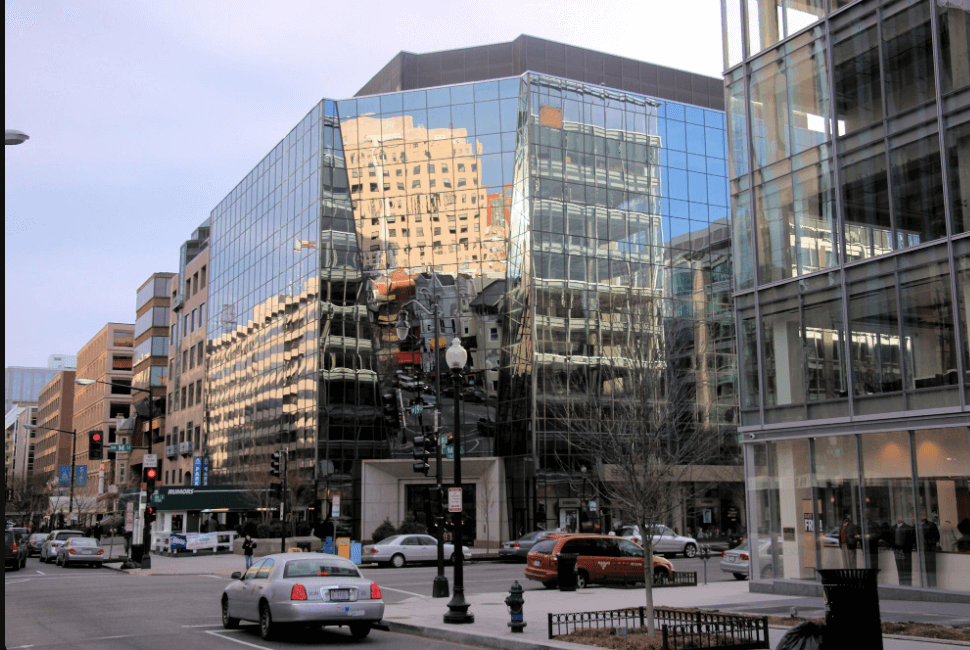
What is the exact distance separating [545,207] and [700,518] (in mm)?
21581

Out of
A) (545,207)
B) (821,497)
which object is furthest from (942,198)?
(545,207)

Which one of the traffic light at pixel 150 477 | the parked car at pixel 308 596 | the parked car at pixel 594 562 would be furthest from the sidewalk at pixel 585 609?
the traffic light at pixel 150 477

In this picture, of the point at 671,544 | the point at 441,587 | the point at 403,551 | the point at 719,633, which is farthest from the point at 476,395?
the point at 719,633

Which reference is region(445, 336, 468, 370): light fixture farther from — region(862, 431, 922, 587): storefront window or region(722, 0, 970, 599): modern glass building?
region(862, 431, 922, 587): storefront window

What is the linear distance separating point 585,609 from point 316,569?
668 cm

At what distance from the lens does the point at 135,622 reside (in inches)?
694

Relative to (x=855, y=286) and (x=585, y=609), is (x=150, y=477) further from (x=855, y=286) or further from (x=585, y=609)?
(x=855, y=286)

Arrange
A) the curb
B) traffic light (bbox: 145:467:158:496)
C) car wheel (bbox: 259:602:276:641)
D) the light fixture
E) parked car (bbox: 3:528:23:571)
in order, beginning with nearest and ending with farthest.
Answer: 1. the curb
2. car wheel (bbox: 259:602:276:641)
3. the light fixture
4. parked car (bbox: 3:528:23:571)
5. traffic light (bbox: 145:467:158:496)

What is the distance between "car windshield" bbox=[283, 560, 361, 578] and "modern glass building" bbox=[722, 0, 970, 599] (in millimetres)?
11584

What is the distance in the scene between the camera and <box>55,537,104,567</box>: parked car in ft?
127

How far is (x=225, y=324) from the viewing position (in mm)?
73562

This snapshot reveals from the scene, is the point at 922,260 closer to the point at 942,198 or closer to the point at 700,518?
the point at 942,198

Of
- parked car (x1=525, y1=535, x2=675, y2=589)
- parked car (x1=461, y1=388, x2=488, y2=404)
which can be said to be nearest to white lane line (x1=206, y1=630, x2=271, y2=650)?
parked car (x1=525, y1=535, x2=675, y2=589)

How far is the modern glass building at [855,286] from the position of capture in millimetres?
19109
